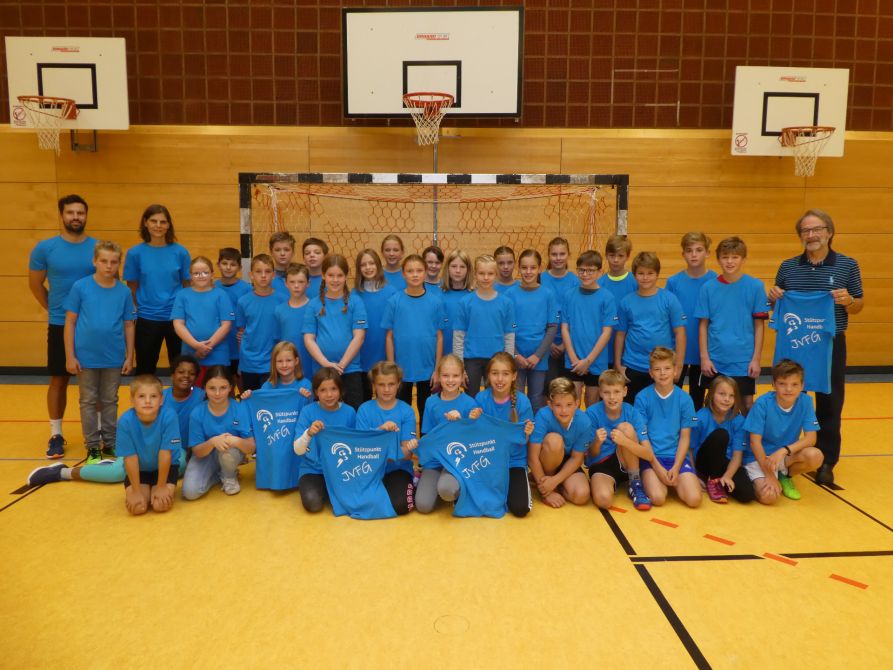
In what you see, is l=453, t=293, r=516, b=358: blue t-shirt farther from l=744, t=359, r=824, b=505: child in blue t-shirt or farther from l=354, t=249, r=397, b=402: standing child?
l=744, t=359, r=824, b=505: child in blue t-shirt

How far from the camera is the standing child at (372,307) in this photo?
17.4 ft

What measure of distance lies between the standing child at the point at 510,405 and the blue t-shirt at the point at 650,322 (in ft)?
3.64

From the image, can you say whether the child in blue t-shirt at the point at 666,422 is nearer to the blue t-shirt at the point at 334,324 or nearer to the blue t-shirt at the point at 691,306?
the blue t-shirt at the point at 691,306

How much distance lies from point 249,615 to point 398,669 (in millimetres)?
854

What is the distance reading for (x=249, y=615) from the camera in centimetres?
320

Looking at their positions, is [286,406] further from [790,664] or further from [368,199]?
[368,199]

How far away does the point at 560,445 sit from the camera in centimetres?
452

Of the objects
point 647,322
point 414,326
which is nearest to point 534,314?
point 647,322

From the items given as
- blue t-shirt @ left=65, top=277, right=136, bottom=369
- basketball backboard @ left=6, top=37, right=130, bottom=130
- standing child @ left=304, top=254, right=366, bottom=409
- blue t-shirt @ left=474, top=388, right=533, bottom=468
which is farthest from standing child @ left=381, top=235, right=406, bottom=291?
basketball backboard @ left=6, top=37, right=130, bottom=130

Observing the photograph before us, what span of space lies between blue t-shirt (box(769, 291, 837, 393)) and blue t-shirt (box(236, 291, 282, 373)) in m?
3.98

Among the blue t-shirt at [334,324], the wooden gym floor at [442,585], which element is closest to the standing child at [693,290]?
the wooden gym floor at [442,585]

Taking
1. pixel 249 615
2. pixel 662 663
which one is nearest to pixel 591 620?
pixel 662 663

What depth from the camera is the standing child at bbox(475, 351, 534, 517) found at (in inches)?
177

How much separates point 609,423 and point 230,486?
2.76 m
